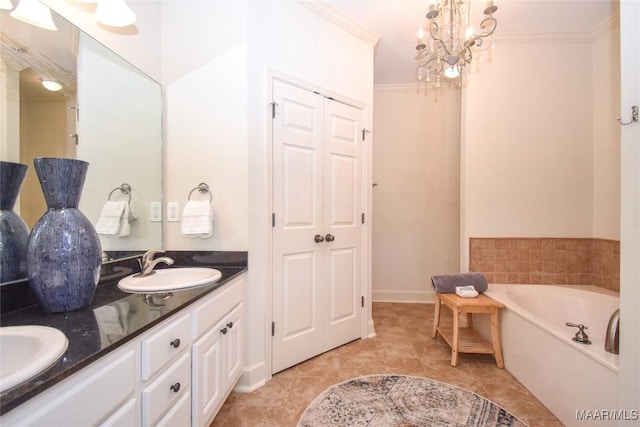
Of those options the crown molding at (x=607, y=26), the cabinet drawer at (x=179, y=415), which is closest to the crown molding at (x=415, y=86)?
the crown molding at (x=607, y=26)

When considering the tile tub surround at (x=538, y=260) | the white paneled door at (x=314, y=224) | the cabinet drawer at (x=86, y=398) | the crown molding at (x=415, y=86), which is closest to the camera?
the cabinet drawer at (x=86, y=398)

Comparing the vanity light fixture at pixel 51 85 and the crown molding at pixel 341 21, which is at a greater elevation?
the crown molding at pixel 341 21

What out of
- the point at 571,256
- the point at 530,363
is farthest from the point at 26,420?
the point at 571,256

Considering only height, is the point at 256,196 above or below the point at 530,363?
above

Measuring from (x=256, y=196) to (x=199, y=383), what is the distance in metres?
1.03

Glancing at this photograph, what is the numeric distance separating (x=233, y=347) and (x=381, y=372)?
1.06m

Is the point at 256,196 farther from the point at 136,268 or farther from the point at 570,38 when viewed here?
the point at 570,38

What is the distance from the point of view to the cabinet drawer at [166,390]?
834mm

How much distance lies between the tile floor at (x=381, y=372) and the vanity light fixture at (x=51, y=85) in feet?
5.82

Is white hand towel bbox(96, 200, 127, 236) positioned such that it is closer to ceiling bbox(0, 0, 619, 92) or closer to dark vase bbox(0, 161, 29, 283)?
dark vase bbox(0, 161, 29, 283)

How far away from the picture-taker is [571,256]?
233 centimetres

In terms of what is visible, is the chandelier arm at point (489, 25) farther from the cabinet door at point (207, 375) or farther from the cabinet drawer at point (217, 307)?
the cabinet door at point (207, 375)

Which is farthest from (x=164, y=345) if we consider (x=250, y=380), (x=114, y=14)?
(x=114, y=14)

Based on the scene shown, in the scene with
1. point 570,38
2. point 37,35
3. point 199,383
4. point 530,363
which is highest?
point 570,38
